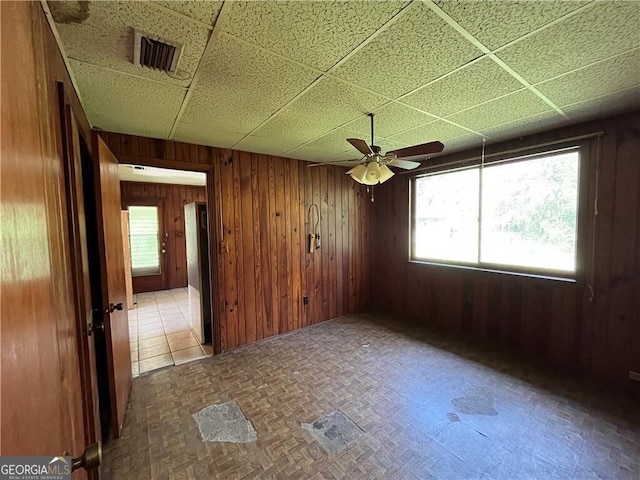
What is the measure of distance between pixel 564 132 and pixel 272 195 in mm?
3256

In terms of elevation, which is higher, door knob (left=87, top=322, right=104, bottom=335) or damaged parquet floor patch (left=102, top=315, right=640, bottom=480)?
door knob (left=87, top=322, right=104, bottom=335)

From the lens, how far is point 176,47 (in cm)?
134

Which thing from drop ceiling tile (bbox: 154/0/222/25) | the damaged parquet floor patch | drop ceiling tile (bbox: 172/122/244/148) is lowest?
the damaged parquet floor patch

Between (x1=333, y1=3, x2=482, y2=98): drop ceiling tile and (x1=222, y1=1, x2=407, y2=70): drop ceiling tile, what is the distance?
10 cm

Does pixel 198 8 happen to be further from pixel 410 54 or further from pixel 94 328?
pixel 94 328

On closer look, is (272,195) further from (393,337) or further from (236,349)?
(393,337)

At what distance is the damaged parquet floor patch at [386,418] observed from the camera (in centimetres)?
161

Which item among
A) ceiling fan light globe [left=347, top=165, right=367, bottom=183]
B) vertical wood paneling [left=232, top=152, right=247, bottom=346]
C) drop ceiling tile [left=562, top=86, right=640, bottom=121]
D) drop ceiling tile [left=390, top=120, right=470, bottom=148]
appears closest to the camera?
drop ceiling tile [left=562, top=86, right=640, bottom=121]

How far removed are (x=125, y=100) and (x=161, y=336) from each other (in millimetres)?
3033

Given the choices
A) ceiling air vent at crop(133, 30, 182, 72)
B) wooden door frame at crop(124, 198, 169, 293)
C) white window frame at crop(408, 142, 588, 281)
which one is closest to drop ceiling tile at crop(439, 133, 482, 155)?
white window frame at crop(408, 142, 588, 281)

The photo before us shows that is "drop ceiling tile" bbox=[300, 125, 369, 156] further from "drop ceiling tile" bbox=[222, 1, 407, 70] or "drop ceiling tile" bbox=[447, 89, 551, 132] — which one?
"drop ceiling tile" bbox=[222, 1, 407, 70]

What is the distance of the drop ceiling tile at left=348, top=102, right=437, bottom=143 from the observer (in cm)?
214

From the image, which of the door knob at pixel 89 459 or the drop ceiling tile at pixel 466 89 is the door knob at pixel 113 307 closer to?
the door knob at pixel 89 459

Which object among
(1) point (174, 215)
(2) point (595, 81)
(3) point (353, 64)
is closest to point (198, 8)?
(3) point (353, 64)
